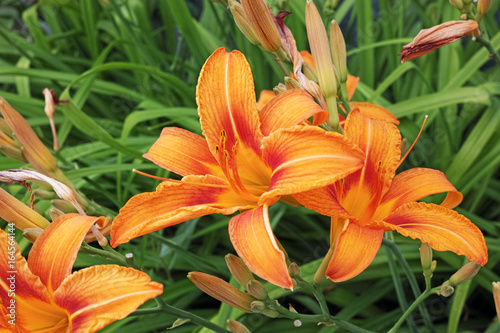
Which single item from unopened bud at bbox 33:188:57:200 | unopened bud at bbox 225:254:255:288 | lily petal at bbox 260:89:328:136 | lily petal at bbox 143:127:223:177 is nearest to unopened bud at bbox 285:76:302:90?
lily petal at bbox 260:89:328:136

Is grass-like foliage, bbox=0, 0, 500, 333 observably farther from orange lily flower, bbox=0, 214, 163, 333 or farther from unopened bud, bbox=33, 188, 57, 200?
orange lily flower, bbox=0, 214, 163, 333

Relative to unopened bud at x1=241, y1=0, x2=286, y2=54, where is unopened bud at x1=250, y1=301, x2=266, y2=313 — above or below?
below

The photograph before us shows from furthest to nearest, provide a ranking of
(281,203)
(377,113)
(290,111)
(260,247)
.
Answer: (281,203) → (377,113) → (290,111) → (260,247)

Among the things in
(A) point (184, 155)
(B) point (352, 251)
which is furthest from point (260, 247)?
(A) point (184, 155)

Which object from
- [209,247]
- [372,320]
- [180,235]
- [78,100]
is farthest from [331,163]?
[78,100]

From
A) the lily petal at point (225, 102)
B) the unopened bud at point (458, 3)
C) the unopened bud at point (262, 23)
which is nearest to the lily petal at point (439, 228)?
the lily petal at point (225, 102)

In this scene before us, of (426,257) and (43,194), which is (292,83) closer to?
(426,257)

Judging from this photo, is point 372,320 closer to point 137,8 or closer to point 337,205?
point 337,205
